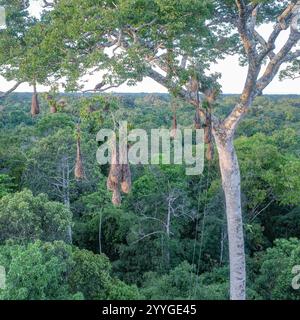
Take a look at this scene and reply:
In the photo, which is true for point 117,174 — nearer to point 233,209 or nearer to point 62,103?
point 62,103

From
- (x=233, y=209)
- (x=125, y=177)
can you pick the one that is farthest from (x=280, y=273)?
(x=125, y=177)

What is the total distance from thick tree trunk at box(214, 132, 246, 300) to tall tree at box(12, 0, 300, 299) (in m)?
0.01

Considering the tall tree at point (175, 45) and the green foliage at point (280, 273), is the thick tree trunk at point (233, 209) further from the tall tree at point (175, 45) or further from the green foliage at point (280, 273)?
the green foliage at point (280, 273)

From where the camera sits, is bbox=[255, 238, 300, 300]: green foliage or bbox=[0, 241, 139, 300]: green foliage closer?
bbox=[0, 241, 139, 300]: green foliage

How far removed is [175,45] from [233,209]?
8.47 feet

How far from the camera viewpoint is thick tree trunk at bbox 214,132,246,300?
7457 mm

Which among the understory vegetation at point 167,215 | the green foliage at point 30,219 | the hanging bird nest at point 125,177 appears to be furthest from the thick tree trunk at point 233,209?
the green foliage at point 30,219

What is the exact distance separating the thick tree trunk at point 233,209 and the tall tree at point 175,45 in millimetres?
15

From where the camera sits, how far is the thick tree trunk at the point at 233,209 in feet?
24.5

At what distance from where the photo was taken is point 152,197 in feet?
48.6

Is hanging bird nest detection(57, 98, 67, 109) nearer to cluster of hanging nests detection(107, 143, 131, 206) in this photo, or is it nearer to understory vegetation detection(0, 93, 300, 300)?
cluster of hanging nests detection(107, 143, 131, 206)

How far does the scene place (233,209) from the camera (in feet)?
24.7

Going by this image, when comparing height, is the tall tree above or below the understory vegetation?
above

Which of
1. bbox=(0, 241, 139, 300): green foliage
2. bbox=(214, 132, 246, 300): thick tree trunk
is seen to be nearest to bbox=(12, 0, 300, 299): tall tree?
bbox=(214, 132, 246, 300): thick tree trunk
